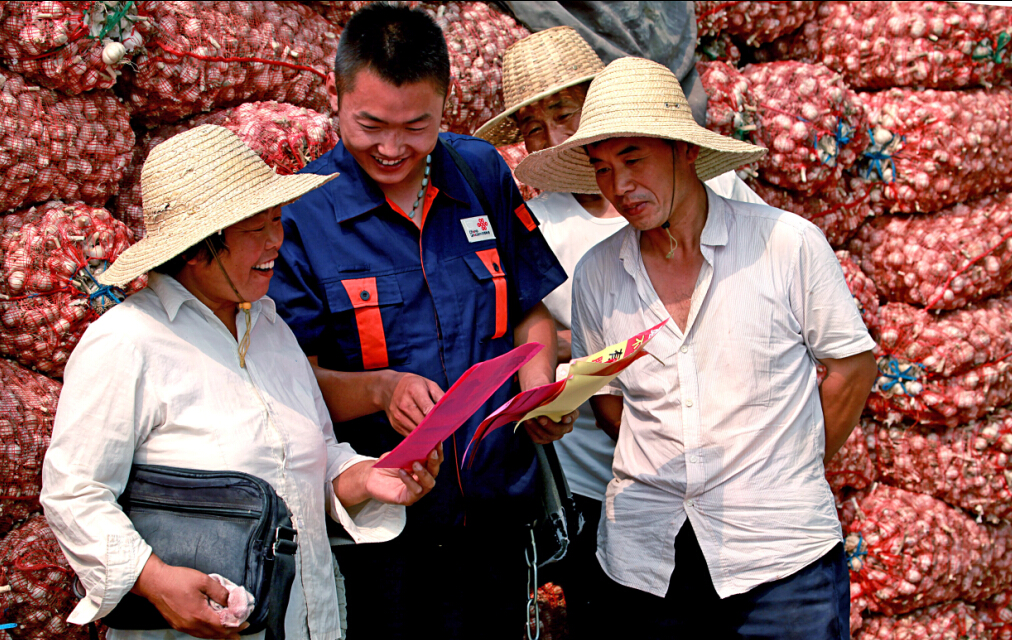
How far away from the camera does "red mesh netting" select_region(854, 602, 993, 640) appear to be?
3.58 m

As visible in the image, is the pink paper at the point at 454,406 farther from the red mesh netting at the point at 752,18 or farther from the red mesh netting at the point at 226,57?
the red mesh netting at the point at 752,18

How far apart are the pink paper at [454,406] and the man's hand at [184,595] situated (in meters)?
0.36

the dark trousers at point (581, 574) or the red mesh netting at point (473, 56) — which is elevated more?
the red mesh netting at point (473, 56)

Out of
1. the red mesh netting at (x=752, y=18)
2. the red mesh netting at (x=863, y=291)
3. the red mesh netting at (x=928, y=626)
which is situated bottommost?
the red mesh netting at (x=928, y=626)

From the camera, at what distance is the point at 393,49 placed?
1.84 metres

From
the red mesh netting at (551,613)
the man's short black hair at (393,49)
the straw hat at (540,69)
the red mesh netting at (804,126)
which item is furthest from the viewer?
the red mesh netting at (804,126)

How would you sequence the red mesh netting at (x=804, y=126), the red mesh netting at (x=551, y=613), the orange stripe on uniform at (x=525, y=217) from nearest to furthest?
1. the orange stripe on uniform at (x=525, y=217)
2. the red mesh netting at (x=551, y=613)
3. the red mesh netting at (x=804, y=126)

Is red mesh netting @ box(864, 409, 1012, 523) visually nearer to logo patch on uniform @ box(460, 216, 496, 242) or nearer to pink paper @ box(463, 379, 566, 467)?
logo patch on uniform @ box(460, 216, 496, 242)

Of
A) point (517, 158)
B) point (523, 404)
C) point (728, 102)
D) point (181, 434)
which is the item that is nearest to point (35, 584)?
point (181, 434)

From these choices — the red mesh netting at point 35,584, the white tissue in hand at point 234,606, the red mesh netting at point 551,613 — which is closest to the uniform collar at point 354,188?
the white tissue in hand at point 234,606

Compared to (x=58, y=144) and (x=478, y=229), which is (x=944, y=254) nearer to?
(x=478, y=229)

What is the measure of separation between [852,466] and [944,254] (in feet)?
3.31

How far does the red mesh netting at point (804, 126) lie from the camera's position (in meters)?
3.40

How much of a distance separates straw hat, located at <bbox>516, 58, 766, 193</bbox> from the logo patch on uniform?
234 millimetres
